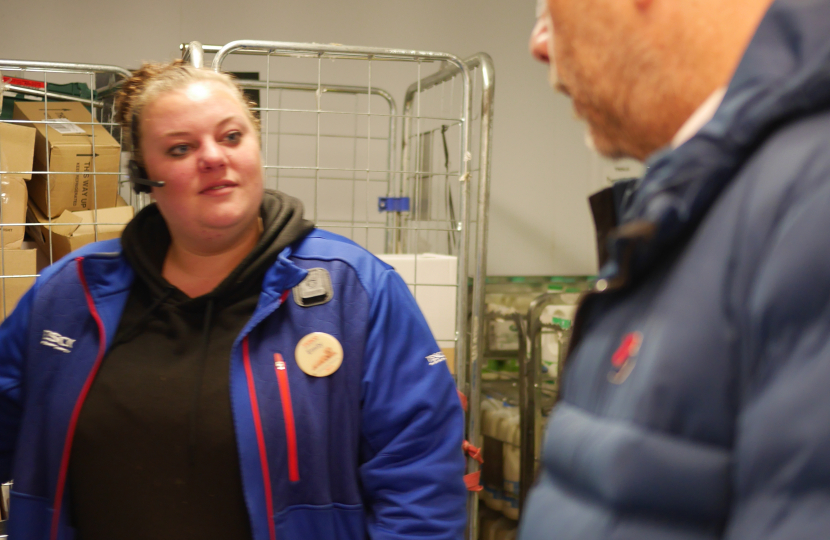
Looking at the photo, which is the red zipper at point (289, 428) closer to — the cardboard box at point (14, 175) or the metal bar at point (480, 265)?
the metal bar at point (480, 265)

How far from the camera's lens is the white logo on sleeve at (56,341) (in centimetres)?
126

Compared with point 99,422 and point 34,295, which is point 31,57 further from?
point 99,422

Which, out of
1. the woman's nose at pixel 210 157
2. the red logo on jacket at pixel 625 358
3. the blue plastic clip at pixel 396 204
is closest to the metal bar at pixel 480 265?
the blue plastic clip at pixel 396 204

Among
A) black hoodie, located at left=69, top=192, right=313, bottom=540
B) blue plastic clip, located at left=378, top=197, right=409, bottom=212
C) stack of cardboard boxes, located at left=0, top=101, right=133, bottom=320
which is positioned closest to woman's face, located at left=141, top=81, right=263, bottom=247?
black hoodie, located at left=69, top=192, right=313, bottom=540

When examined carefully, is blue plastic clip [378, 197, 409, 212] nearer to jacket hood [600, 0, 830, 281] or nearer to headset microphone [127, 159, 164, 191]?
headset microphone [127, 159, 164, 191]

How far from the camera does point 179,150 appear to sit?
130 cm

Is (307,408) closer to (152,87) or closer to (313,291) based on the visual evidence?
(313,291)

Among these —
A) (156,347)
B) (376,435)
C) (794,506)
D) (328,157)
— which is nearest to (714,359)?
(794,506)

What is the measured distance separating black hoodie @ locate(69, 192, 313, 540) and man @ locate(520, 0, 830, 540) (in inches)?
32.0

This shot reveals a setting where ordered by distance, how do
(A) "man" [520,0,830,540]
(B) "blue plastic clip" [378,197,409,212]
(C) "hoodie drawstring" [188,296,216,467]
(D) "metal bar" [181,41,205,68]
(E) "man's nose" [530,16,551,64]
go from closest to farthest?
(A) "man" [520,0,830,540], (E) "man's nose" [530,16,551,64], (C) "hoodie drawstring" [188,296,216,467], (D) "metal bar" [181,41,205,68], (B) "blue plastic clip" [378,197,409,212]

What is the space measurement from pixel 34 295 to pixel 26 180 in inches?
37.4

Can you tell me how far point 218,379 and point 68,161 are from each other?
1.25m

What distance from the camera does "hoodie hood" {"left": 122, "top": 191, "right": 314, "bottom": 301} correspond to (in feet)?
4.12

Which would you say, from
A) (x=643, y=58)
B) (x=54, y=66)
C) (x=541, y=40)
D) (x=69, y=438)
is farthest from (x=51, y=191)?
(x=643, y=58)
